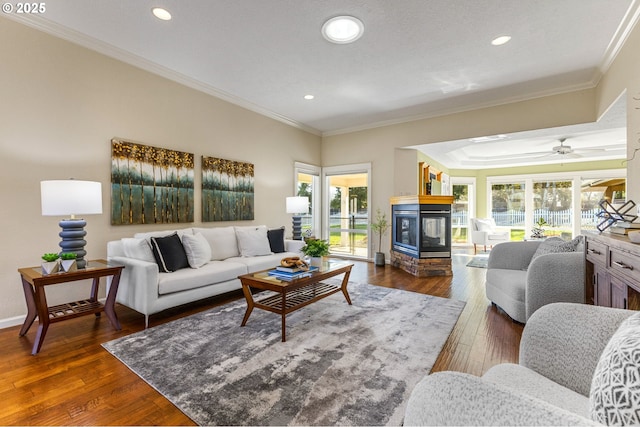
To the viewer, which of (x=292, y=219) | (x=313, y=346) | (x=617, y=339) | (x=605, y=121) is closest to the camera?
(x=617, y=339)

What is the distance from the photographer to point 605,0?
242 centimetres

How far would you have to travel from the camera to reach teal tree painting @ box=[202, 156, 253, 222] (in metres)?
4.23

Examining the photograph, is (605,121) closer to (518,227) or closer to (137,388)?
(518,227)

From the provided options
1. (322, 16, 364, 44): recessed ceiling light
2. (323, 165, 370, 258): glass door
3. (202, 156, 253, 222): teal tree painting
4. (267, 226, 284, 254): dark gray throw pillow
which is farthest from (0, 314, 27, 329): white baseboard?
(323, 165, 370, 258): glass door

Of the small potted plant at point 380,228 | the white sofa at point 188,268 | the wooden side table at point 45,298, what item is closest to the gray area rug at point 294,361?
the white sofa at point 188,268

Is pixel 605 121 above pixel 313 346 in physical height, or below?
above

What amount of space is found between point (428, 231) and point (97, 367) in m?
4.61

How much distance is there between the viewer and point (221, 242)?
3.86 metres

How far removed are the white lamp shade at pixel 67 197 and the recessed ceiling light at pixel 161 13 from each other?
166cm

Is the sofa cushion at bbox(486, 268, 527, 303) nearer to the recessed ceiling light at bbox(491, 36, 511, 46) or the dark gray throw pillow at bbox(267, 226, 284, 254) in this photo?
the recessed ceiling light at bbox(491, 36, 511, 46)

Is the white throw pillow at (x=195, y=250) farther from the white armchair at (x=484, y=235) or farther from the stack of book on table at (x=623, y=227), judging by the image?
the white armchair at (x=484, y=235)

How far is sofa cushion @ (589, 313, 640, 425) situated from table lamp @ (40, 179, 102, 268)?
330cm

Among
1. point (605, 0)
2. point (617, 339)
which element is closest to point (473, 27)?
point (605, 0)

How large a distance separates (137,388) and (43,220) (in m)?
2.18
